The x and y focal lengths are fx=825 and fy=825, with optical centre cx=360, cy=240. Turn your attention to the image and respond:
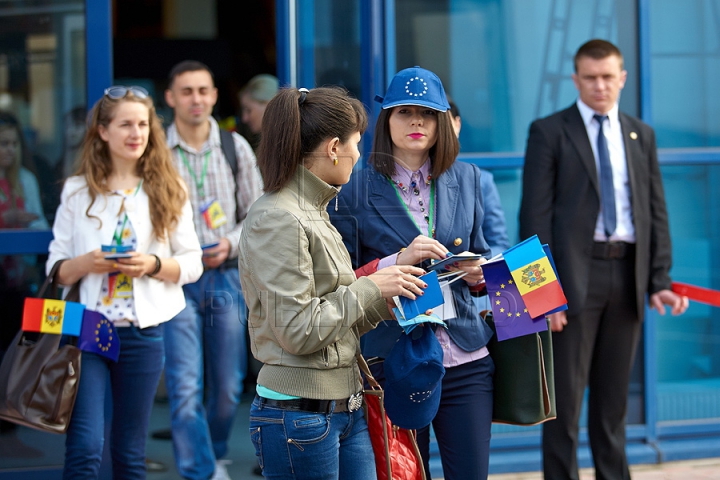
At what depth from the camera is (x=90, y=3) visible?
4.25m

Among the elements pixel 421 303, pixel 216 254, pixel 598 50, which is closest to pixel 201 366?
pixel 216 254

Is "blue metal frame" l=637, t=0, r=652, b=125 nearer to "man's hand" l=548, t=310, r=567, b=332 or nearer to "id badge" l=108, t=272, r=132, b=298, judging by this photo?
"man's hand" l=548, t=310, r=567, b=332

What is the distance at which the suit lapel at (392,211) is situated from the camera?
9.75 feet

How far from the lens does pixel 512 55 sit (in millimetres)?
4852

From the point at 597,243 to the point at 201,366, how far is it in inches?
83.7

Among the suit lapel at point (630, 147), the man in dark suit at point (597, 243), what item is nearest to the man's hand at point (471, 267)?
the man in dark suit at point (597, 243)

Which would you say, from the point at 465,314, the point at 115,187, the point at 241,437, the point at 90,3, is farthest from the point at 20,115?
the point at 465,314

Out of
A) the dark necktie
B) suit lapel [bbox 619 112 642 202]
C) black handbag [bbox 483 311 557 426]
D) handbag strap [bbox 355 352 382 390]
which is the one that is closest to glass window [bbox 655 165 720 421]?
suit lapel [bbox 619 112 642 202]

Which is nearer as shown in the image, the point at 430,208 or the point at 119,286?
the point at 430,208

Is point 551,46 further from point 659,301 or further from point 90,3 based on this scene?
point 90,3

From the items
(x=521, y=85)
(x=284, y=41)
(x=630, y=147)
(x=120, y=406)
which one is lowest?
(x=120, y=406)

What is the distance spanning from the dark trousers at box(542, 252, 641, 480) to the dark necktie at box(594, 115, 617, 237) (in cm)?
19

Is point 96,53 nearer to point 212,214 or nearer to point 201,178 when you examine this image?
point 201,178

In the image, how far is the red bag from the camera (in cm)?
255
